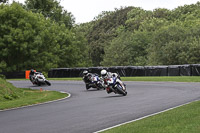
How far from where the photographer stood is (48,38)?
73.4 meters

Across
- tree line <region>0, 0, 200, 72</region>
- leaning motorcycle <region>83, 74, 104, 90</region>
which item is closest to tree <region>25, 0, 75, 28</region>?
tree line <region>0, 0, 200, 72</region>

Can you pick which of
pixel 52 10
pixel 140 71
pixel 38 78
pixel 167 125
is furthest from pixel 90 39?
pixel 167 125

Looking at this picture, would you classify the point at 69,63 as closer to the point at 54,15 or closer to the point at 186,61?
the point at 54,15

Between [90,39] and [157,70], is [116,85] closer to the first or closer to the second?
[157,70]

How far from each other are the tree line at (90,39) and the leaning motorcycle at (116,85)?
40.3 m

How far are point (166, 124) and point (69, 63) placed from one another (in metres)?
78.2

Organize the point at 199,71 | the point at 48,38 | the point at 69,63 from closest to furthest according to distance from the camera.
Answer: the point at 199,71, the point at 48,38, the point at 69,63

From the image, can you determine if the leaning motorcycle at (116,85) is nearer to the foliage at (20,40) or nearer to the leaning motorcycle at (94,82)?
the leaning motorcycle at (94,82)

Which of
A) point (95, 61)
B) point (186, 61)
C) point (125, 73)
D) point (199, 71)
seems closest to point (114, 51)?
point (95, 61)

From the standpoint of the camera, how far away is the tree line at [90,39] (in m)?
63.1

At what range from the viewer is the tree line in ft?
207

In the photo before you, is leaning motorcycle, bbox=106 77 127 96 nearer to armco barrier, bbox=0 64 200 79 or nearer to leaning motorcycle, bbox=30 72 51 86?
leaning motorcycle, bbox=30 72 51 86

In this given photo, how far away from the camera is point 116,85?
21844 millimetres

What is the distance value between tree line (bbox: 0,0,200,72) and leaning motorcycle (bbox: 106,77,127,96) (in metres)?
40.3
